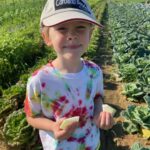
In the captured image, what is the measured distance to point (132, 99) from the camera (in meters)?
7.59

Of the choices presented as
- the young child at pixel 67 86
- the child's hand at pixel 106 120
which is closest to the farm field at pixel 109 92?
the young child at pixel 67 86

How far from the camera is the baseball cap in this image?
2.36 meters

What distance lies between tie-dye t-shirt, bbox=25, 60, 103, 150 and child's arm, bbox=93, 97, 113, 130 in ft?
0.15

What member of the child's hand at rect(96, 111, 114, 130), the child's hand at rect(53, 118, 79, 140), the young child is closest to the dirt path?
the young child

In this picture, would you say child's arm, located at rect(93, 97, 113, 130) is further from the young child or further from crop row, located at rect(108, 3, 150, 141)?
crop row, located at rect(108, 3, 150, 141)

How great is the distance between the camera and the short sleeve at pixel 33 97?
2512 mm

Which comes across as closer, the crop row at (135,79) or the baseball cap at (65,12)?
the baseball cap at (65,12)

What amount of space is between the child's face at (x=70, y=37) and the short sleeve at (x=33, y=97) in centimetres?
25

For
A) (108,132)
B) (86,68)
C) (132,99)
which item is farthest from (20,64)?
(86,68)

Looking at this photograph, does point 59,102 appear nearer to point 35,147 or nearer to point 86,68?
point 86,68

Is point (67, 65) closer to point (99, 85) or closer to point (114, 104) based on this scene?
point (99, 85)

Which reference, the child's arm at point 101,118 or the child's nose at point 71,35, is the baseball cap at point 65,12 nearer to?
the child's nose at point 71,35

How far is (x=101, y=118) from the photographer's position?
2.50 metres

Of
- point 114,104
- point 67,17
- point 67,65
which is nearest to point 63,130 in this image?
point 67,65
